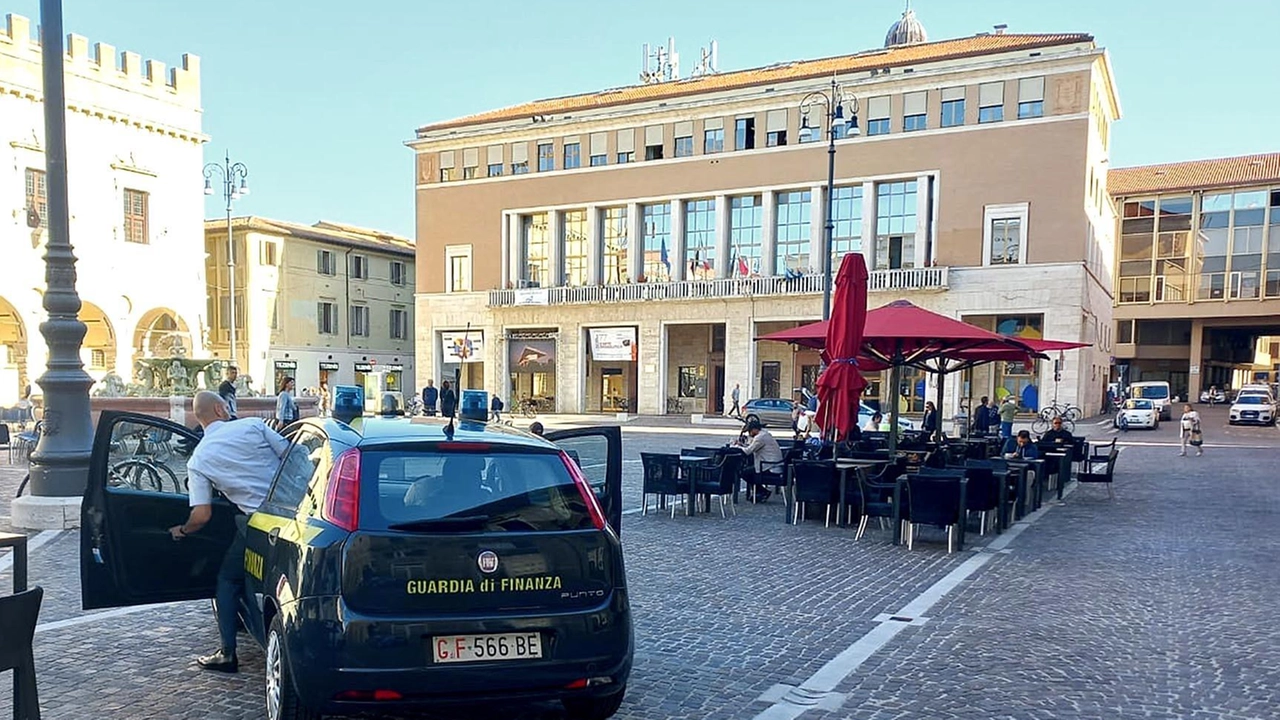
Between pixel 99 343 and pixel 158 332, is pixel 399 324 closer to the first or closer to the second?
pixel 158 332

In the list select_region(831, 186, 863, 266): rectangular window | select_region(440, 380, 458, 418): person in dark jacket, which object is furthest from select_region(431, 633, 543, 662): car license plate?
select_region(831, 186, 863, 266): rectangular window

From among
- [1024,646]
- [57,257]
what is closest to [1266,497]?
[1024,646]

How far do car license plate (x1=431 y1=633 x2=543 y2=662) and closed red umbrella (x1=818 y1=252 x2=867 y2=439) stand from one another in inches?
292

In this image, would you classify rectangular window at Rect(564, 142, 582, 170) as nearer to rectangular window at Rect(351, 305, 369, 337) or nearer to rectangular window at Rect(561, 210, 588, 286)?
rectangular window at Rect(561, 210, 588, 286)

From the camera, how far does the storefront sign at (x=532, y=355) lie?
4472 centimetres

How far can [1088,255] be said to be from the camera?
3594cm

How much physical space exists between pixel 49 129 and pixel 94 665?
6.79 m

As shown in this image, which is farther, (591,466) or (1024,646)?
(591,466)

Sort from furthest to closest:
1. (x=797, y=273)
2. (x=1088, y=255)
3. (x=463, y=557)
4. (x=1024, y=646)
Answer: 1. (x=797, y=273)
2. (x=1088, y=255)
3. (x=1024, y=646)
4. (x=463, y=557)

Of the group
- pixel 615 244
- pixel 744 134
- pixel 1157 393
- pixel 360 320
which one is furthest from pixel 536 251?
pixel 1157 393

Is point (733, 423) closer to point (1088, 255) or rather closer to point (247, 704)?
point (1088, 255)

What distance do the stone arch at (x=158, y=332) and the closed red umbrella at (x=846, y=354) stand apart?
29499 mm

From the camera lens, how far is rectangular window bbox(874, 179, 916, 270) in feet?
121

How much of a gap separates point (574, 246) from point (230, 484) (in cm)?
4068
